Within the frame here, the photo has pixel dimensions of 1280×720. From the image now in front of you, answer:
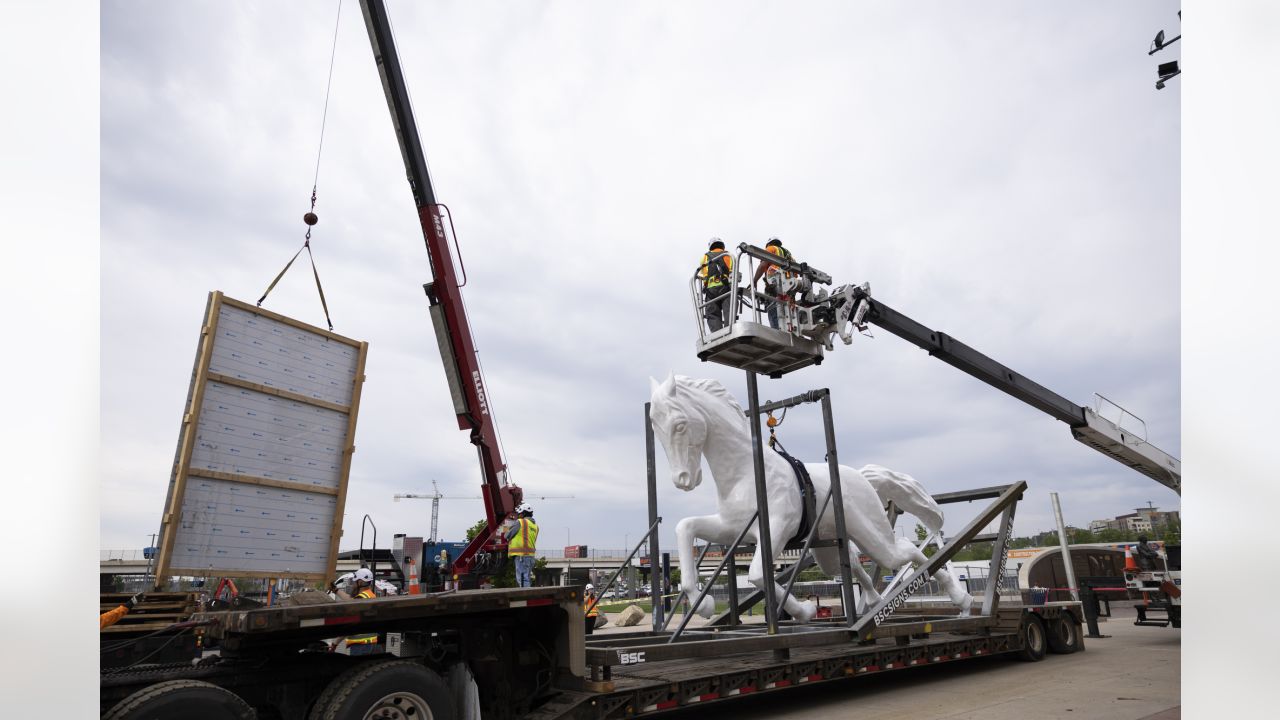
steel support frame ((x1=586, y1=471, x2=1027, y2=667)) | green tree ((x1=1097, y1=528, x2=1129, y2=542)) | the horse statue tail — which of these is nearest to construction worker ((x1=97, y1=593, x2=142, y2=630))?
steel support frame ((x1=586, y1=471, x2=1027, y2=667))

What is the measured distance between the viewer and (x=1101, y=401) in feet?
34.1

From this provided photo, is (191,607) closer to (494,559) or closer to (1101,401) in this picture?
(494,559)

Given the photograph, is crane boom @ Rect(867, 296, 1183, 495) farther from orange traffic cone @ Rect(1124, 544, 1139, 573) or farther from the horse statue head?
orange traffic cone @ Rect(1124, 544, 1139, 573)

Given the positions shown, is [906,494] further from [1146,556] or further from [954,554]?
[1146,556]

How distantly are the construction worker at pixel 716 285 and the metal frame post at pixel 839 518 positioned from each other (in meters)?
1.57

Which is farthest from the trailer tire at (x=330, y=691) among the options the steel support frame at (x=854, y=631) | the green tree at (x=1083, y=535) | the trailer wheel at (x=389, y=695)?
the green tree at (x=1083, y=535)

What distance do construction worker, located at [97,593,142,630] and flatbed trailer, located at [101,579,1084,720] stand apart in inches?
19.0

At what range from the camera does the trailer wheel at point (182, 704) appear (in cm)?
385

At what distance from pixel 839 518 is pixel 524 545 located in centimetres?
488

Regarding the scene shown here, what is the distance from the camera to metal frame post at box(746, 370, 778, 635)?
7.45 meters

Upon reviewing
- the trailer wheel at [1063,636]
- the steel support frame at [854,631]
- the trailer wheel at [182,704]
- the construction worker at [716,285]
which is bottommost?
the trailer wheel at [1063,636]

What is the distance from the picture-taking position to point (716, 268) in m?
7.66

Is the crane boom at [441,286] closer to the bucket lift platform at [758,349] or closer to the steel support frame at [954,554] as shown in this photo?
the bucket lift platform at [758,349]

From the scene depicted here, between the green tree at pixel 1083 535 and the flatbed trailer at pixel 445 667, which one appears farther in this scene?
the green tree at pixel 1083 535
